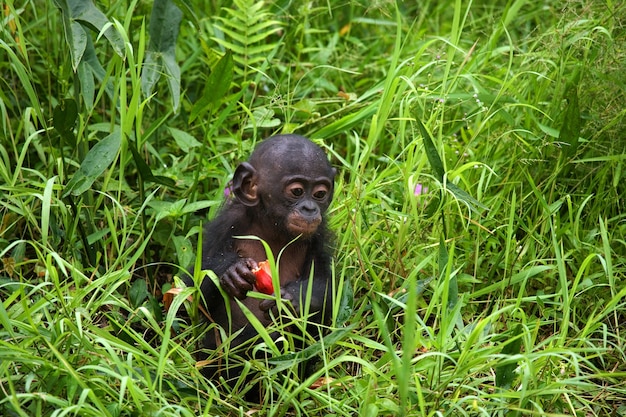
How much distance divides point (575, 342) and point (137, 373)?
2.15 m

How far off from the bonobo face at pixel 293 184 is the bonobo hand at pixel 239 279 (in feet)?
1.20

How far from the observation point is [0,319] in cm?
374

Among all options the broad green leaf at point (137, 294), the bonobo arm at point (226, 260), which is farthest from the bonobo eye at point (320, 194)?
the broad green leaf at point (137, 294)

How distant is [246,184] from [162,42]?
1.11 metres

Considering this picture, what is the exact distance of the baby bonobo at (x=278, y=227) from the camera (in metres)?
4.49

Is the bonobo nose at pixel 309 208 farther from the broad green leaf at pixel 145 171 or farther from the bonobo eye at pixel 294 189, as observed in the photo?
the broad green leaf at pixel 145 171

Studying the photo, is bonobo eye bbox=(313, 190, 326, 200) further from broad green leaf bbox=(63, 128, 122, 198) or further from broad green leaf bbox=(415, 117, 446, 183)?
broad green leaf bbox=(63, 128, 122, 198)

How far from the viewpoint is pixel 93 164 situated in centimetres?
461

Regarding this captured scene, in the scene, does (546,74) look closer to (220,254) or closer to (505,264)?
(505,264)

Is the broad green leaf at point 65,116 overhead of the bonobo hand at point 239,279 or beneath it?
overhead

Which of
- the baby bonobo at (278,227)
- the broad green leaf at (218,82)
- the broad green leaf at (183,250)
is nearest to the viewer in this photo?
the baby bonobo at (278,227)

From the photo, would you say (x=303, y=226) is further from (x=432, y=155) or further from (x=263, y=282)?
(x=432, y=155)

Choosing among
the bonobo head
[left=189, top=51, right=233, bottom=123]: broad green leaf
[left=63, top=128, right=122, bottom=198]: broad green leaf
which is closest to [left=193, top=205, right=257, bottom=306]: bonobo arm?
the bonobo head

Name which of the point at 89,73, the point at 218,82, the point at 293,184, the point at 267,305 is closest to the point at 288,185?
the point at 293,184
